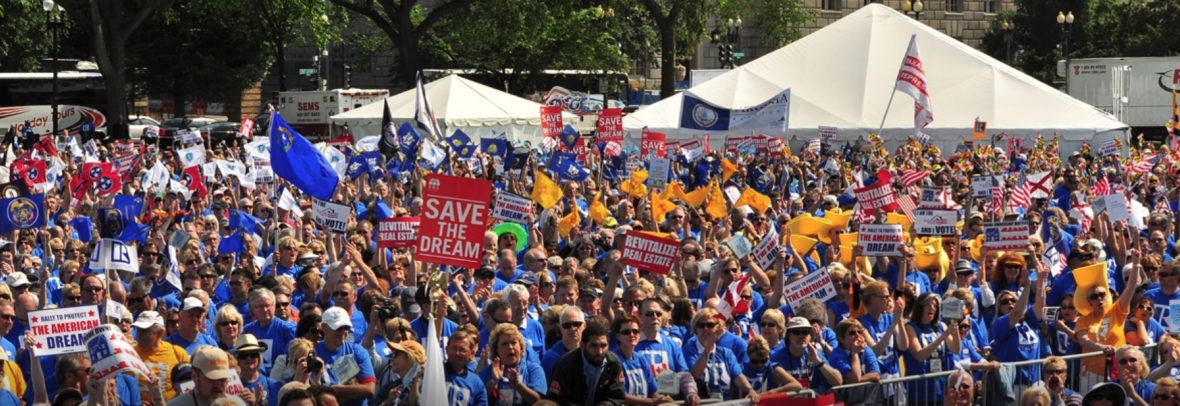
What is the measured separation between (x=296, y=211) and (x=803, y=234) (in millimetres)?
5329

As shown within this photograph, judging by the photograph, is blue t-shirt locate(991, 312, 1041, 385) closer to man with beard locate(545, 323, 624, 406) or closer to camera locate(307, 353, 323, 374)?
man with beard locate(545, 323, 624, 406)

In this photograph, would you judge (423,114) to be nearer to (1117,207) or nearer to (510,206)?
(510,206)

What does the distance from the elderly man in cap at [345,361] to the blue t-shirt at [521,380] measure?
592mm

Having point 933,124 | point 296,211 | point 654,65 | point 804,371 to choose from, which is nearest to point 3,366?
point 804,371

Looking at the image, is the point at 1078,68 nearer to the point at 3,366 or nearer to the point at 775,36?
the point at 775,36

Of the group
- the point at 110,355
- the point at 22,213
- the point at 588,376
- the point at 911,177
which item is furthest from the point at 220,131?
the point at 110,355

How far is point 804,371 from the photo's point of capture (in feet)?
26.9

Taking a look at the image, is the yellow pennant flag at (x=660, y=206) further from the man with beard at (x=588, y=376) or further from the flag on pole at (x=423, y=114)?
the flag on pole at (x=423, y=114)

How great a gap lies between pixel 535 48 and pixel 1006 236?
4042 centimetres

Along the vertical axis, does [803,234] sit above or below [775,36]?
below

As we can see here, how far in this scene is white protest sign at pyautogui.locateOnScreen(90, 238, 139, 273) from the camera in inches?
404

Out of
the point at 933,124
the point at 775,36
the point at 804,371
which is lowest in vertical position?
the point at 804,371

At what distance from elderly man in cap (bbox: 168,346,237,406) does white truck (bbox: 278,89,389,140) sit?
39169 millimetres

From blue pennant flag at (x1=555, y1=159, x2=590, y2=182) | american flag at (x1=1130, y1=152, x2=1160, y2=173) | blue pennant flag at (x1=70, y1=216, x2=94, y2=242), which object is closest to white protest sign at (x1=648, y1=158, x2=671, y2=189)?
blue pennant flag at (x1=555, y1=159, x2=590, y2=182)
